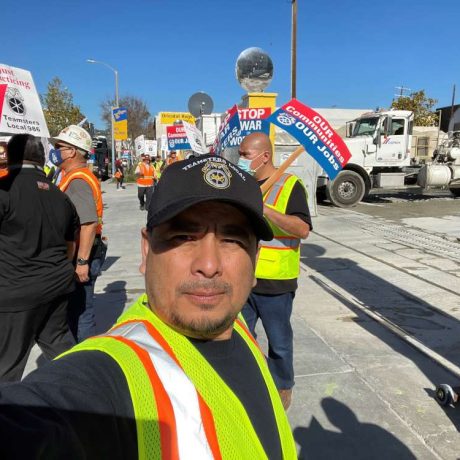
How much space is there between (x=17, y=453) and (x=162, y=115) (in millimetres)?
21925

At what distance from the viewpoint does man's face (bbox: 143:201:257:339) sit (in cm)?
104

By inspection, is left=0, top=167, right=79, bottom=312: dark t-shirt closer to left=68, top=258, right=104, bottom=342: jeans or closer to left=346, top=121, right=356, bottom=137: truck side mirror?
left=68, top=258, right=104, bottom=342: jeans

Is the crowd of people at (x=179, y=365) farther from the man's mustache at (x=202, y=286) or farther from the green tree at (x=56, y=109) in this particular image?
the green tree at (x=56, y=109)

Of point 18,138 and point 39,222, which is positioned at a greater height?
point 18,138

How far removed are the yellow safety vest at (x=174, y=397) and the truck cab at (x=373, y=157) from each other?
13.6 meters

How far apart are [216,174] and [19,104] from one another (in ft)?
7.71

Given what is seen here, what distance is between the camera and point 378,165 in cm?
1489

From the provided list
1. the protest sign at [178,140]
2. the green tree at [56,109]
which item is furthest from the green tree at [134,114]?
the protest sign at [178,140]

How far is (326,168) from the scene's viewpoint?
328 centimetres

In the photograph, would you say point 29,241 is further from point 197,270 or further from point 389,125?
point 389,125

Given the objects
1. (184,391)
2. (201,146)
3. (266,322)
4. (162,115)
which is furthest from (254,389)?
(162,115)

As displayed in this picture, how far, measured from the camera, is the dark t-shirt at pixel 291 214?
283 centimetres

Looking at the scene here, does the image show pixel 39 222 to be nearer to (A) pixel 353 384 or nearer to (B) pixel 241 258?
(B) pixel 241 258

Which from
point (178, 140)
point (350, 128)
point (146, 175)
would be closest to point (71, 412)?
point (178, 140)
